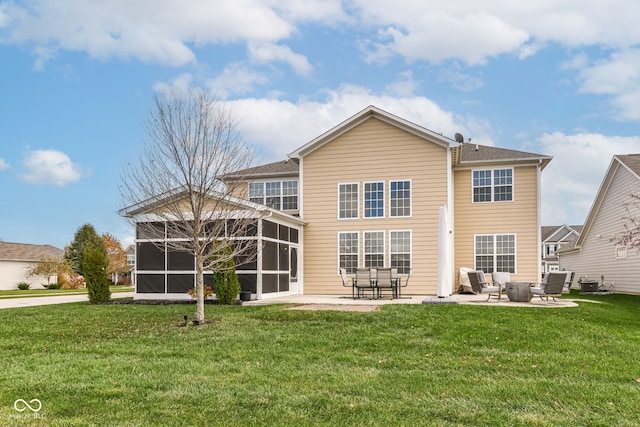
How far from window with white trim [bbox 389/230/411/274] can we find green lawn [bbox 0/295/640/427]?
8010 millimetres

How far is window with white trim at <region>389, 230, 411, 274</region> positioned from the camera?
758 inches

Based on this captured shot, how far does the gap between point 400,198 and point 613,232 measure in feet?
37.3

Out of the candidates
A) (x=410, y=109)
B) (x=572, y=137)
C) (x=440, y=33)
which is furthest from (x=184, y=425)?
(x=410, y=109)

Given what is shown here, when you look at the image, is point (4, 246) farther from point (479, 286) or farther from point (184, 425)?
point (184, 425)

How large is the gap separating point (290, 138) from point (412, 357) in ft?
51.0

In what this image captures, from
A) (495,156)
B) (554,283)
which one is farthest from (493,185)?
(554,283)

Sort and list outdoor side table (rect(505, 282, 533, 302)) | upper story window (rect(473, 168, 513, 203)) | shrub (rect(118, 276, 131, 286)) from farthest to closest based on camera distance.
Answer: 1. shrub (rect(118, 276, 131, 286))
2. upper story window (rect(473, 168, 513, 203))
3. outdoor side table (rect(505, 282, 533, 302))

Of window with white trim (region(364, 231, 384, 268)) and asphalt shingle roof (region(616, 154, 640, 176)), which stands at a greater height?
asphalt shingle roof (region(616, 154, 640, 176))

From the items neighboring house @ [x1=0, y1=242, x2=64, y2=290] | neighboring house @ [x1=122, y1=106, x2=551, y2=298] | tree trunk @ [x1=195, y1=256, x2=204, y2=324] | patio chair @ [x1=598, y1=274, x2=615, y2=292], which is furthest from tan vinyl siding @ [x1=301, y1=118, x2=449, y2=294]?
neighboring house @ [x1=0, y1=242, x2=64, y2=290]

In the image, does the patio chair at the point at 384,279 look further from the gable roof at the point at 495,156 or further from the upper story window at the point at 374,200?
the gable roof at the point at 495,156

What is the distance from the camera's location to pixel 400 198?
19.5 metres

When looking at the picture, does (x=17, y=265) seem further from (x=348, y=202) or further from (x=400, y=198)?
(x=400, y=198)

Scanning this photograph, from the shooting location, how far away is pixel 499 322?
33.2 feet

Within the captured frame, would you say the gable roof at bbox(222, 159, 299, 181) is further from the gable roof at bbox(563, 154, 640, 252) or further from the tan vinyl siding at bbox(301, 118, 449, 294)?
the gable roof at bbox(563, 154, 640, 252)
